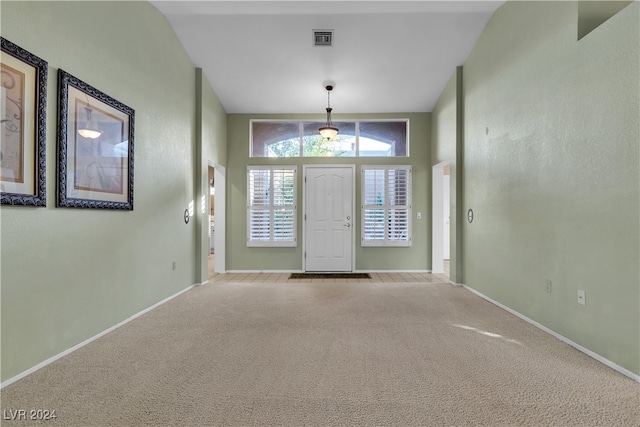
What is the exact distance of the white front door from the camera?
6.05 m

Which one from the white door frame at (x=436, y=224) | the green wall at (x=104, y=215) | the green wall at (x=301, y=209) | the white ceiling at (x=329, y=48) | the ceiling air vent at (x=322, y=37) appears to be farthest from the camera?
the green wall at (x=301, y=209)

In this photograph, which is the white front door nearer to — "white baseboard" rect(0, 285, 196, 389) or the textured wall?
the textured wall

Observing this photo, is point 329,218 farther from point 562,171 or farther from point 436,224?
point 562,171

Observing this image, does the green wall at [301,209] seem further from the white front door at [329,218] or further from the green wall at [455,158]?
the green wall at [455,158]

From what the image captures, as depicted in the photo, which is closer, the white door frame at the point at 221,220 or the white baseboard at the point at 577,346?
the white baseboard at the point at 577,346

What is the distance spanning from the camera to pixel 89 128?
2.61 meters

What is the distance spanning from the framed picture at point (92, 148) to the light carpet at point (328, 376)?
1.17 meters

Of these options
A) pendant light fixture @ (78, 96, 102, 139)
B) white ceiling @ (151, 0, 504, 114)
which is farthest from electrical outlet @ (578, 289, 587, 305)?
pendant light fixture @ (78, 96, 102, 139)

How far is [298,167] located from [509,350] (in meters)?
4.48

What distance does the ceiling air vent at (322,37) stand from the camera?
396 cm

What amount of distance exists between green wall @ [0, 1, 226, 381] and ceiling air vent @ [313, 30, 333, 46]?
1.74 metres

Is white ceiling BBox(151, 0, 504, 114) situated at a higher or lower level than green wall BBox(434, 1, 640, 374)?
higher

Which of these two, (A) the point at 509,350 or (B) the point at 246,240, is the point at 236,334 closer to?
(A) the point at 509,350

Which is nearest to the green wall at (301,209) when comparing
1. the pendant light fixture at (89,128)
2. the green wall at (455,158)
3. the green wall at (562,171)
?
the green wall at (455,158)
